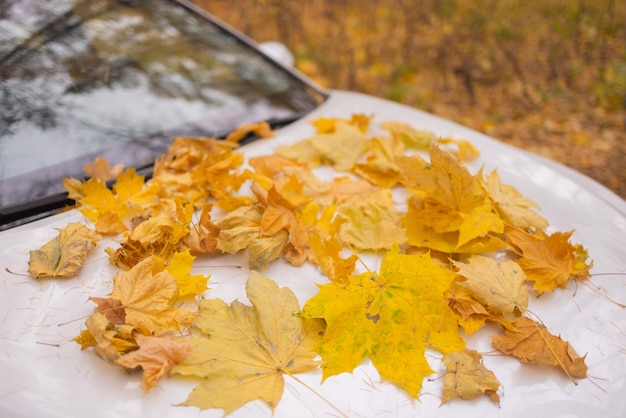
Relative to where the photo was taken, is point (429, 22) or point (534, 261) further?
point (429, 22)

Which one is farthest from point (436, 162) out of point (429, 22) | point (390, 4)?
point (390, 4)

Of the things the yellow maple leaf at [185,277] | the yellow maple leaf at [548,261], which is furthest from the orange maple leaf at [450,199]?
the yellow maple leaf at [185,277]

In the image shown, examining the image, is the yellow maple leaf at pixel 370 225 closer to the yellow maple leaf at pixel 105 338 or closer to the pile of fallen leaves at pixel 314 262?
the pile of fallen leaves at pixel 314 262

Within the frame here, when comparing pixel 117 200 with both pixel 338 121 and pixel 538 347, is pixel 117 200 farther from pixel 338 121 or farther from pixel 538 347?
pixel 538 347

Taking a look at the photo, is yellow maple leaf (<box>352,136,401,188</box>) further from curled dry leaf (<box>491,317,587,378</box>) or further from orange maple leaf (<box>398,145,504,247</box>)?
curled dry leaf (<box>491,317,587,378</box>)

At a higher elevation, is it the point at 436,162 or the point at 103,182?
the point at 436,162

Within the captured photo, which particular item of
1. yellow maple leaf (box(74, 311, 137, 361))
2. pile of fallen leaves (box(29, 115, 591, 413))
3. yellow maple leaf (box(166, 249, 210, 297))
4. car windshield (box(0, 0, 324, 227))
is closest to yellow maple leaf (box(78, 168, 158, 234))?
pile of fallen leaves (box(29, 115, 591, 413))

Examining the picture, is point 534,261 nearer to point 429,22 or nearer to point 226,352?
point 226,352

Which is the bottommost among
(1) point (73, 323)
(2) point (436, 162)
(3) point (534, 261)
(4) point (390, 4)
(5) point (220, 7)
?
(5) point (220, 7)

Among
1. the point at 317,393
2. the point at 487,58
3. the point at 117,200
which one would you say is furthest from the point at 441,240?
the point at 487,58
